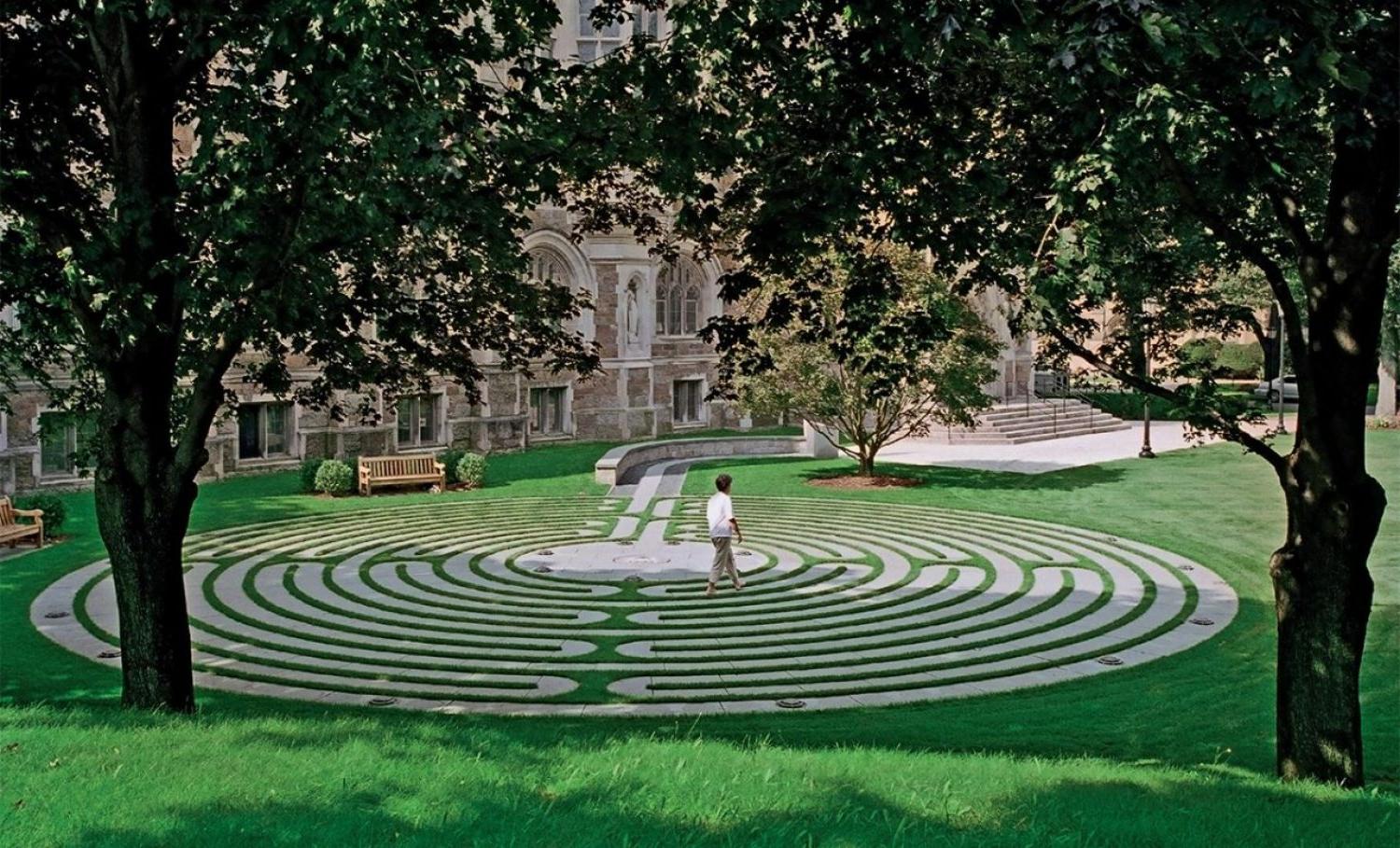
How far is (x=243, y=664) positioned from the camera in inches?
542

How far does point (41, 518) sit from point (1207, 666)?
18.9 m

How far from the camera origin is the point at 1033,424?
4334cm

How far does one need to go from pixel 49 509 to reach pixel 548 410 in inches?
768

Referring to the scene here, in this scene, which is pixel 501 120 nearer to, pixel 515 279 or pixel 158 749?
pixel 515 279

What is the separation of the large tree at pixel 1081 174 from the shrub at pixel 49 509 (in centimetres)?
1696

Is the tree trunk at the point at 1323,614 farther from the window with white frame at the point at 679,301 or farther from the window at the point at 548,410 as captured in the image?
the window with white frame at the point at 679,301

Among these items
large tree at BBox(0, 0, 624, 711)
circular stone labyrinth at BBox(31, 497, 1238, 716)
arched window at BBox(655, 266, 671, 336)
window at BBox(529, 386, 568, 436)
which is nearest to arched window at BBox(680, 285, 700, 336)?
arched window at BBox(655, 266, 671, 336)

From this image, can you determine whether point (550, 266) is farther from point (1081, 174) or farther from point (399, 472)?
point (1081, 174)

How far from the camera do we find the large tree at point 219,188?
7.56 metres

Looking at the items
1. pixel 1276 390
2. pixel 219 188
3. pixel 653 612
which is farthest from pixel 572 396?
pixel 1276 390

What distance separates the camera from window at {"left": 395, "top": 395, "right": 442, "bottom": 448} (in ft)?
117

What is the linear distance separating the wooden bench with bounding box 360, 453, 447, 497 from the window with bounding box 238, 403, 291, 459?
462 centimetres

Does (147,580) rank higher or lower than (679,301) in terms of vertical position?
lower

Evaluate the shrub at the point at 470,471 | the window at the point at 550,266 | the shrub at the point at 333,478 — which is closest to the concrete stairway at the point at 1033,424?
the window at the point at 550,266
